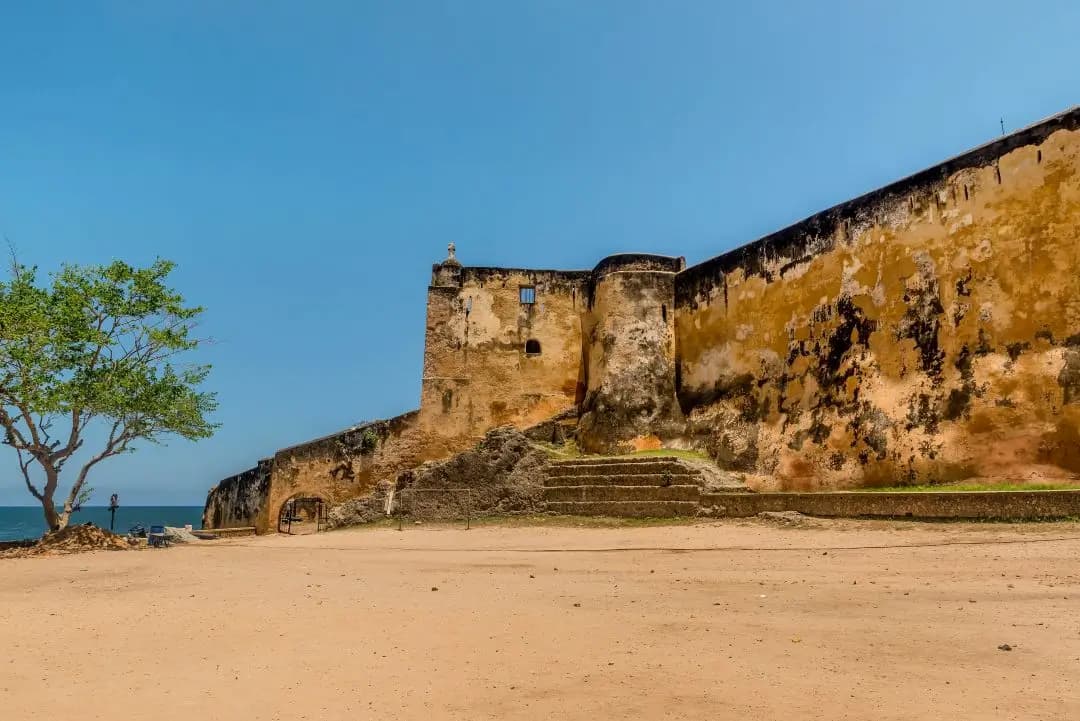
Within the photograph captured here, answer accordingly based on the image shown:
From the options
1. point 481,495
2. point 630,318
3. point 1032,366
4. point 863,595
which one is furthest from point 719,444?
point 863,595

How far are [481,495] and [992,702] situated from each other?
511 inches

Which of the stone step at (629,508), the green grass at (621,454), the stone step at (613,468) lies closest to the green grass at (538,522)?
the stone step at (629,508)

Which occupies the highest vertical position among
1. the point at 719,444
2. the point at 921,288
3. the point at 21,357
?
the point at 921,288

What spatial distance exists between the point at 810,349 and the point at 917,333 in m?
2.26

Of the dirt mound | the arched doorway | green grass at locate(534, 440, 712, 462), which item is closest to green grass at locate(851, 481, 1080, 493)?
green grass at locate(534, 440, 712, 462)

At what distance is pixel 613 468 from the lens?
1497cm

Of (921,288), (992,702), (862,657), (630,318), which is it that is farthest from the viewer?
(630,318)

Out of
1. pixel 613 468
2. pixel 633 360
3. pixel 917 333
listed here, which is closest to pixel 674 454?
pixel 613 468

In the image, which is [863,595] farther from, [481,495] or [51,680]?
[481,495]

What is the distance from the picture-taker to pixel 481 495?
52.7ft

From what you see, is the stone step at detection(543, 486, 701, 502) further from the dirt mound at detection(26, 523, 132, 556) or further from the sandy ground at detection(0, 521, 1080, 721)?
the dirt mound at detection(26, 523, 132, 556)

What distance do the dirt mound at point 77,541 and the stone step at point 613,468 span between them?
26.1 feet

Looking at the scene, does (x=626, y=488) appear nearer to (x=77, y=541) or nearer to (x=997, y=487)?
(x=997, y=487)

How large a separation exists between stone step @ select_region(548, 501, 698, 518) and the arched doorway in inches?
252
